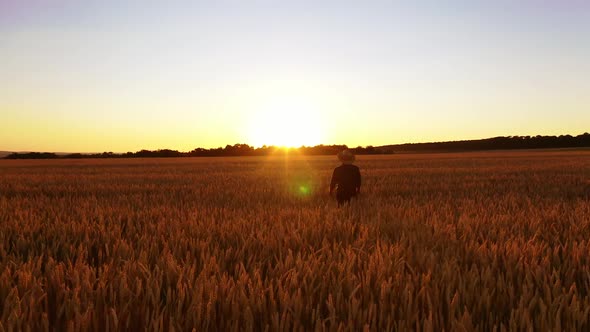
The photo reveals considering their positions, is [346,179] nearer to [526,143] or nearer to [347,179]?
[347,179]

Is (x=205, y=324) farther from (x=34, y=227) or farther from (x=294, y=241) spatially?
(x=34, y=227)

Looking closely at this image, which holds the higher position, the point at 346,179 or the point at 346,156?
the point at 346,156

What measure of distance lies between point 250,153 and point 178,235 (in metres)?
78.6

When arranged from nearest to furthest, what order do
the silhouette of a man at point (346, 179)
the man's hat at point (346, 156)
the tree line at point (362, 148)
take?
the man's hat at point (346, 156) < the silhouette of a man at point (346, 179) < the tree line at point (362, 148)

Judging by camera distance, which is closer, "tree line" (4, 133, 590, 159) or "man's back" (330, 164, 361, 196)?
"man's back" (330, 164, 361, 196)

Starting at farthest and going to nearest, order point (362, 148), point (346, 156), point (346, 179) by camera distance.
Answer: point (362, 148)
point (346, 179)
point (346, 156)

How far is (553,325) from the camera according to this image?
2.33 meters

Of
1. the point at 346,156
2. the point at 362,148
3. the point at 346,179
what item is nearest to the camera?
the point at 346,156

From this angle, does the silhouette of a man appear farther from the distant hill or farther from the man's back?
the distant hill

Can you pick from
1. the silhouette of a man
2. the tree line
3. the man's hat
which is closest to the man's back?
the silhouette of a man

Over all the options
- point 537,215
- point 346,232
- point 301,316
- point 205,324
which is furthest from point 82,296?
point 537,215

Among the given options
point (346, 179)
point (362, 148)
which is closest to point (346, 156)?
point (346, 179)

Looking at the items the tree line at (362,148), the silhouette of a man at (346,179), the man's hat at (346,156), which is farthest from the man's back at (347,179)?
the tree line at (362,148)

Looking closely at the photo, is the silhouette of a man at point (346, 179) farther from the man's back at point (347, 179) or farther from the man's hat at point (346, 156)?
the man's hat at point (346, 156)
